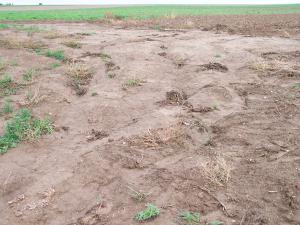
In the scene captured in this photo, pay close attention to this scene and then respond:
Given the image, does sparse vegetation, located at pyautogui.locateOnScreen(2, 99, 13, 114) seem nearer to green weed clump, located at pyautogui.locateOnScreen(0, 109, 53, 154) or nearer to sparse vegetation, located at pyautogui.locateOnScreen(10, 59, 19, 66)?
green weed clump, located at pyautogui.locateOnScreen(0, 109, 53, 154)

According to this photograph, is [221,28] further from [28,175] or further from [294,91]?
[28,175]

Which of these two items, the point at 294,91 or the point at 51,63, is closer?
the point at 294,91

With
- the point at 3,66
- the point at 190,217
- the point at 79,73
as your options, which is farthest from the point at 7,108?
the point at 190,217

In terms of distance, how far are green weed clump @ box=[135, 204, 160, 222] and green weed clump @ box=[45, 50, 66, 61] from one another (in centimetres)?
629

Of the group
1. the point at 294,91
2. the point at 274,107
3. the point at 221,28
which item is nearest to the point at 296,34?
the point at 221,28

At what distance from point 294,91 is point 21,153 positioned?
5040mm

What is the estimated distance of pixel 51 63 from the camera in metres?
9.24

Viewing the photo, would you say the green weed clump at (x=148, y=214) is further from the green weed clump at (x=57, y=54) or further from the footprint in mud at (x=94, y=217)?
the green weed clump at (x=57, y=54)

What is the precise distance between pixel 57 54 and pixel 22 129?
13.4 ft

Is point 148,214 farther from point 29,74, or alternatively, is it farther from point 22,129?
point 29,74

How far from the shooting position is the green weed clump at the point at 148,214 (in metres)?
4.09

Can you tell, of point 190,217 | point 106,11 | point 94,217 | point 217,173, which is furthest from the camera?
point 106,11

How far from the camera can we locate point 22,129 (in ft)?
20.0

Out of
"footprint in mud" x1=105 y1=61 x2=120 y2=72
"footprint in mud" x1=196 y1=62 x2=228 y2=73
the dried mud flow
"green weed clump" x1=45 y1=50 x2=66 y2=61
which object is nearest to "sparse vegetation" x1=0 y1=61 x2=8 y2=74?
the dried mud flow
